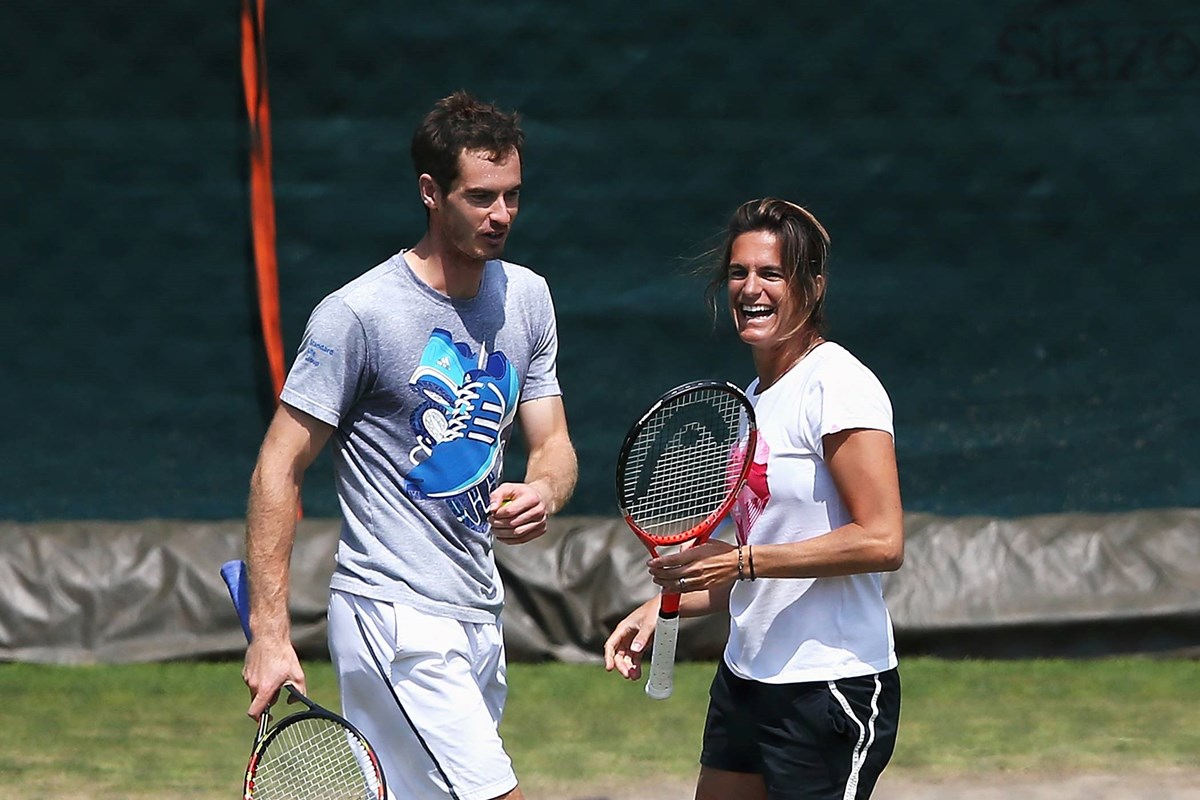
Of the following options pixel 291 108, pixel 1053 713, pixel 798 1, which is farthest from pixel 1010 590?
pixel 291 108

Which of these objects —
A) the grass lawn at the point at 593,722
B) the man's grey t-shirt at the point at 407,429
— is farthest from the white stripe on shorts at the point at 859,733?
the grass lawn at the point at 593,722

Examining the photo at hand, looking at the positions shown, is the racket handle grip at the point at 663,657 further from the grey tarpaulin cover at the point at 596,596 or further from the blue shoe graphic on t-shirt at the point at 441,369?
the grey tarpaulin cover at the point at 596,596

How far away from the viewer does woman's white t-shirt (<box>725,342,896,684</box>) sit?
3223 millimetres

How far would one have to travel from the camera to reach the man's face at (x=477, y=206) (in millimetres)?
3488

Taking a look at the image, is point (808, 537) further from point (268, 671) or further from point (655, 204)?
point (655, 204)

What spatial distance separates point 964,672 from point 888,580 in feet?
1.53

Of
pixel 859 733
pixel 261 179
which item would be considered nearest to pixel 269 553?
pixel 859 733

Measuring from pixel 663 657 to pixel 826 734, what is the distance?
1.17 feet

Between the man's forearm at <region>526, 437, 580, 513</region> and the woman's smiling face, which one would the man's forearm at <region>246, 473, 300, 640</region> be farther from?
the woman's smiling face

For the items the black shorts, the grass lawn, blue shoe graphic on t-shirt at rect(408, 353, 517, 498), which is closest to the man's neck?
blue shoe graphic on t-shirt at rect(408, 353, 517, 498)

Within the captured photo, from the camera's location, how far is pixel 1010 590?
6.91m

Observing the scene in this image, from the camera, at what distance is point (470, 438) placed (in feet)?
11.6

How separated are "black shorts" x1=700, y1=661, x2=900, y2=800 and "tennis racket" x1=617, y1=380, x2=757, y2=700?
0.22 metres

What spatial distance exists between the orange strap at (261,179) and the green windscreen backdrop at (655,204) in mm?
51
